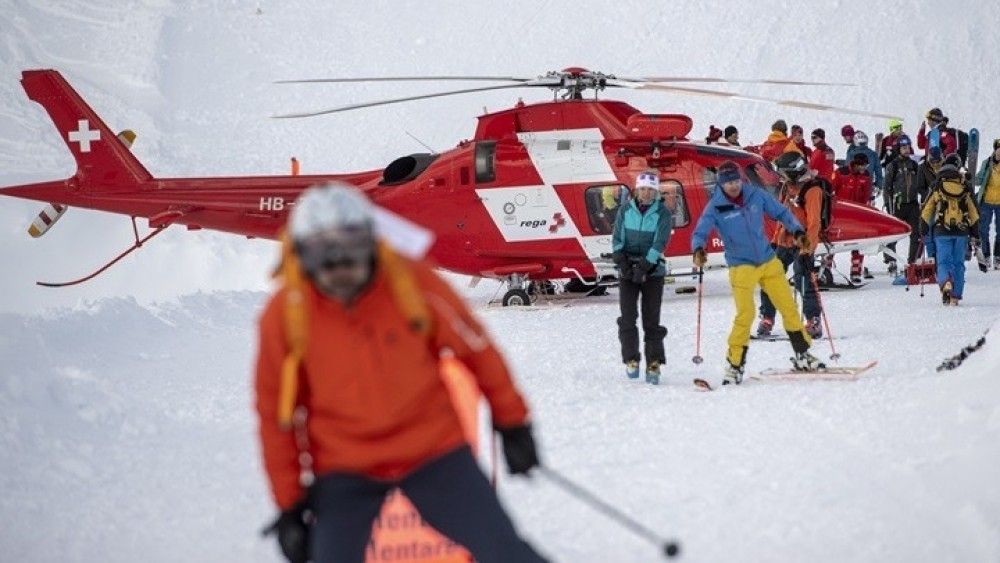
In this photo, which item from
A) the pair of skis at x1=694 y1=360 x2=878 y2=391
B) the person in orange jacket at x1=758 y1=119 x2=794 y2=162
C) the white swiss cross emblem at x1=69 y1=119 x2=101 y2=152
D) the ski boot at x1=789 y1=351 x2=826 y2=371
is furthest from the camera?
the person in orange jacket at x1=758 y1=119 x2=794 y2=162

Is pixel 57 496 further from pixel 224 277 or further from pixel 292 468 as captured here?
pixel 224 277

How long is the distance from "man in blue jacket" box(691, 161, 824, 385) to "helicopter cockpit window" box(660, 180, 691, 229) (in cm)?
609

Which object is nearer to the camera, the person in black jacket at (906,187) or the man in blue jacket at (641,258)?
the man in blue jacket at (641,258)

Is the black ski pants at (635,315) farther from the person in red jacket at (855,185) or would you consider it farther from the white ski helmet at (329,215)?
the person in red jacket at (855,185)

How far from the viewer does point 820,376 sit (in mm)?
9688

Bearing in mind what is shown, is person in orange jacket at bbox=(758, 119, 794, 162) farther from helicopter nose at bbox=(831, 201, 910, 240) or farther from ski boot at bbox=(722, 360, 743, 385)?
ski boot at bbox=(722, 360, 743, 385)

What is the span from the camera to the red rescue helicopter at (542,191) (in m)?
16.2

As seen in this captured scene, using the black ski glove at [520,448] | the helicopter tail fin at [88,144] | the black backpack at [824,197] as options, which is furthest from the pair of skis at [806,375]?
the helicopter tail fin at [88,144]

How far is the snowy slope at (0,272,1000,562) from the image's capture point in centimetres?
561

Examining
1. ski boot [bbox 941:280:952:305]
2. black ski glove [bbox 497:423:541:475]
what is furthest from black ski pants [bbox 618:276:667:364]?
black ski glove [bbox 497:423:541:475]

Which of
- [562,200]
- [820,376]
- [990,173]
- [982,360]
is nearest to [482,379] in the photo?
[982,360]

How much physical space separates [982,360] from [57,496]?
6.42 meters

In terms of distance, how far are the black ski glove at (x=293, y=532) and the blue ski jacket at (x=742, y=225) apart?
649cm

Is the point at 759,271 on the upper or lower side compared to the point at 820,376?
upper
